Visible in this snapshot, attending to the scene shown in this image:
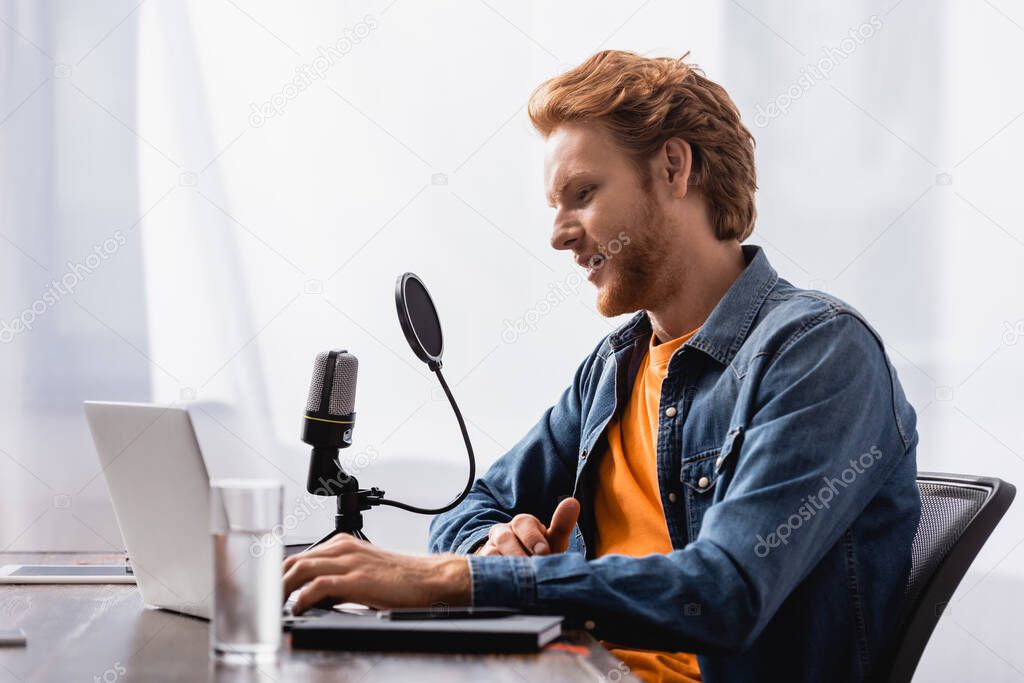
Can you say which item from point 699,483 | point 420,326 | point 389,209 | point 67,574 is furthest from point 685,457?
point 389,209

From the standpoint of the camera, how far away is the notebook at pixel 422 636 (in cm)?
83

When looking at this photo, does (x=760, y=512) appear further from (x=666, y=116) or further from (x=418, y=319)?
(x=666, y=116)

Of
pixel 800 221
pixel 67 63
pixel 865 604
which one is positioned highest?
pixel 67 63

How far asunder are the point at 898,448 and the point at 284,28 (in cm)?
154

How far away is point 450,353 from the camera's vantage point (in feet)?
6.86

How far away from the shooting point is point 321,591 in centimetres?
91

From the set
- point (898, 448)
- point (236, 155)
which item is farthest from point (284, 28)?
point (898, 448)

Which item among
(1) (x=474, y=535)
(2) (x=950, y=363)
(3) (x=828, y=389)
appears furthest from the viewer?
(2) (x=950, y=363)

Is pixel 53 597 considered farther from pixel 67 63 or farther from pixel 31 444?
pixel 67 63

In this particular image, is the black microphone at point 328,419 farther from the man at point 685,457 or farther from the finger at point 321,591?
the finger at point 321,591

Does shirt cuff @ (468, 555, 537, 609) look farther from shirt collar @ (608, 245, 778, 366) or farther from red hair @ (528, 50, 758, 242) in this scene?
red hair @ (528, 50, 758, 242)

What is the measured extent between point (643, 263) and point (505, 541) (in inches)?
17.5

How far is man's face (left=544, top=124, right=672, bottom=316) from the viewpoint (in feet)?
4.70

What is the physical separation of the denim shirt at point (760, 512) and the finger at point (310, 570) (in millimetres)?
125
